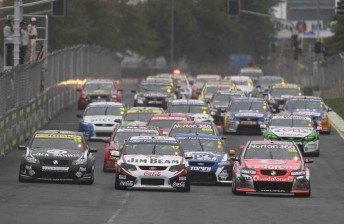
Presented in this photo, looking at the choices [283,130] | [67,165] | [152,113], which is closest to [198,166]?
[67,165]

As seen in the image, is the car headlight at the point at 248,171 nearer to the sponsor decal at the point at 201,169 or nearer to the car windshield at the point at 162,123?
the sponsor decal at the point at 201,169

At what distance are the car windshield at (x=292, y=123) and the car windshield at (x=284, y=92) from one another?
736 inches

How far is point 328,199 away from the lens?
96.8ft

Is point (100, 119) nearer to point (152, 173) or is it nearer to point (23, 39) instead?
point (23, 39)

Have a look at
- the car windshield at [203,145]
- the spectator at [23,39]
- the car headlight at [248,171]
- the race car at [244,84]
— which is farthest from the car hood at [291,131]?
the race car at [244,84]

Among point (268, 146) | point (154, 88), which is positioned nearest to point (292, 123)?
point (268, 146)

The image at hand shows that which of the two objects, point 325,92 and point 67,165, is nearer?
point 67,165

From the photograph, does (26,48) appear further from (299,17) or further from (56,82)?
(299,17)

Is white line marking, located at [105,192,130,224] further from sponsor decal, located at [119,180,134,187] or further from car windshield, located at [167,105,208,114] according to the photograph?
car windshield, located at [167,105,208,114]

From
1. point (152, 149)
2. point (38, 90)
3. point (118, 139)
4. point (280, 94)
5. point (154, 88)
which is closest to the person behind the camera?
point (152, 149)

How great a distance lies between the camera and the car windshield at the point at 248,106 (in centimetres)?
5231

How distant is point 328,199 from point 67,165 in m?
6.16

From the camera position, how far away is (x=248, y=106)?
5247 centimetres

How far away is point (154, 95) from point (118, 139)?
87.6 ft
